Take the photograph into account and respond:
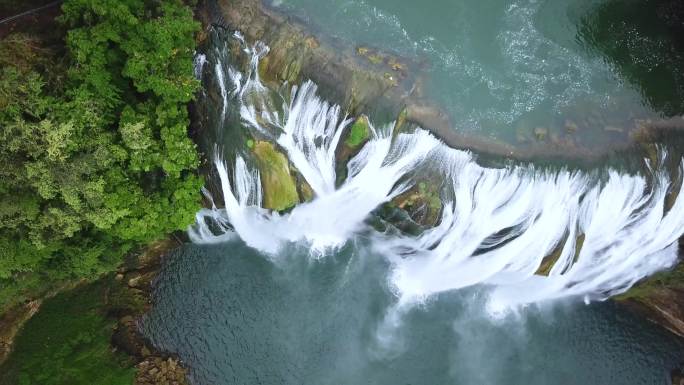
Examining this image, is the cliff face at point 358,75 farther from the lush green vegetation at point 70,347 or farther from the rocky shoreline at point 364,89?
the lush green vegetation at point 70,347

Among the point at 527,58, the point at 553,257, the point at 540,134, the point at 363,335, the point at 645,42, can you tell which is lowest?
the point at 363,335

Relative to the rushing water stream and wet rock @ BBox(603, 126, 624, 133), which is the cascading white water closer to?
the rushing water stream

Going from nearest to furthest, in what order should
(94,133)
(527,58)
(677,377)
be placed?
(94,133) → (527,58) → (677,377)

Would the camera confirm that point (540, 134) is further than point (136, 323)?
No

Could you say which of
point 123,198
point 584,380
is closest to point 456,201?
point 584,380

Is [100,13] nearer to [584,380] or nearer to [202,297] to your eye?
[202,297]

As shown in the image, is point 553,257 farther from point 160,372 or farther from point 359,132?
point 160,372

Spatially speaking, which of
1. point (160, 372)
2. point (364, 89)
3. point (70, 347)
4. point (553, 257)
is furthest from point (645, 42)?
point (70, 347)
